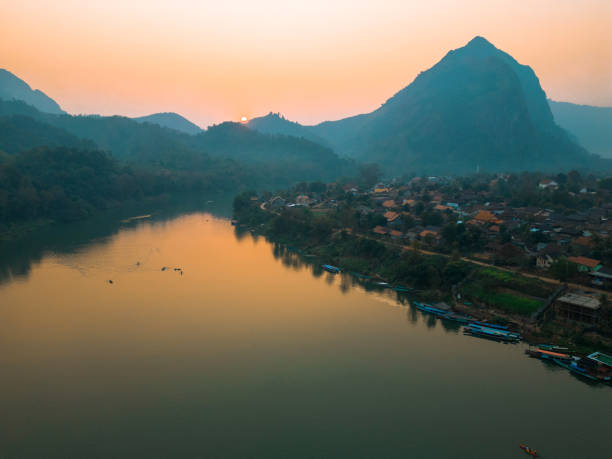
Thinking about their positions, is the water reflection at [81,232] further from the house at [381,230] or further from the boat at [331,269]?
the house at [381,230]

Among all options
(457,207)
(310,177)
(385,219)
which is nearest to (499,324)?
(385,219)

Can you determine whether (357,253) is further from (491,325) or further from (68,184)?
(68,184)

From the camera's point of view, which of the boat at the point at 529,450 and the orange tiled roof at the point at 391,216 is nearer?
the boat at the point at 529,450

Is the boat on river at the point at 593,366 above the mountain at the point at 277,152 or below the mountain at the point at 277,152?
below

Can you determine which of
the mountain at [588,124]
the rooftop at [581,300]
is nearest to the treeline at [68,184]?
the rooftop at [581,300]

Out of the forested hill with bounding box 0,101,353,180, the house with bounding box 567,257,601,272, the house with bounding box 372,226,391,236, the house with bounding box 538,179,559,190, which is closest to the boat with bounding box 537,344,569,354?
the house with bounding box 567,257,601,272

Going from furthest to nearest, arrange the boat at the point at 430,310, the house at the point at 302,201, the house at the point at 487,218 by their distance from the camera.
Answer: the house at the point at 302,201 < the house at the point at 487,218 < the boat at the point at 430,310
